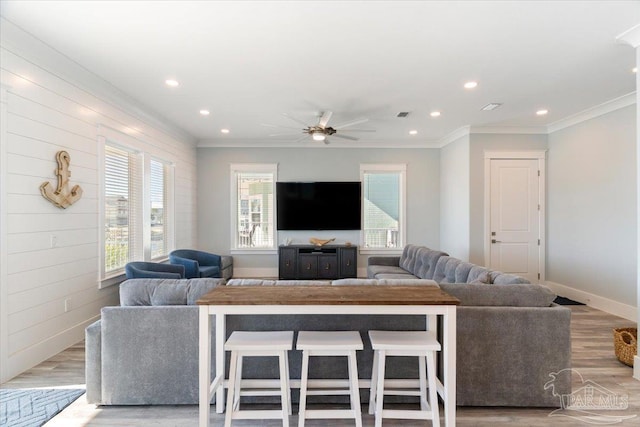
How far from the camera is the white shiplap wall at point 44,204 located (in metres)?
2.62

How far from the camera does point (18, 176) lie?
270 cm

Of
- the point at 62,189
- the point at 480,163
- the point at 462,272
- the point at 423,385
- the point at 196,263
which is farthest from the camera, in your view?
the point at 480,163

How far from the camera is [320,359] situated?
2.30 metres

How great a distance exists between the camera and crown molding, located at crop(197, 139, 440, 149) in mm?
6629

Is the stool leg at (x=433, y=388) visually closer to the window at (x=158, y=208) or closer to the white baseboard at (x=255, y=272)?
the window at (x=158, y=208)

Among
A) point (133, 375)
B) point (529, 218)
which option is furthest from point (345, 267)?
point (133, 375)

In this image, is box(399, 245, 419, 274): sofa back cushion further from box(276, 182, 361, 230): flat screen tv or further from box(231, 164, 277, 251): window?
box(231, 164, 277, 251): window

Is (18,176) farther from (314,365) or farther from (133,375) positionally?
(314,365)

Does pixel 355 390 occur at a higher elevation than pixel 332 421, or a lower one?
higher

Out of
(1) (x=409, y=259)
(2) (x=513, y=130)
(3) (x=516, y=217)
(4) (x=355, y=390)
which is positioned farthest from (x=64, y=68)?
(3) (x=516, y=217)

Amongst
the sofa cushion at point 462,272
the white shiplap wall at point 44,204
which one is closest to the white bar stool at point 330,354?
the sofa cushion at point 462,272

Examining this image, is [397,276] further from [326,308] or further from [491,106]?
[326,308]

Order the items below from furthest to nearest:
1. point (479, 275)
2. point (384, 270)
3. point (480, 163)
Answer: point (480, 163) < point (384, 270) < point (479, 275)

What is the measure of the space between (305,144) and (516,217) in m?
4.05
